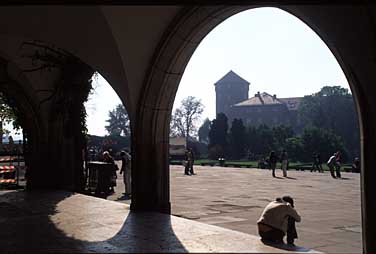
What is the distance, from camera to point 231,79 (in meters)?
108

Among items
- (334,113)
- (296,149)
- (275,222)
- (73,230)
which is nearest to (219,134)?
(296,149)

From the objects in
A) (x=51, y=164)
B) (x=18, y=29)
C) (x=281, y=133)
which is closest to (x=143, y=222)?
(x=18, y=29)

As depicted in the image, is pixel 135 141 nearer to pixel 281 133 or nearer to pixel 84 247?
pixel 84 247

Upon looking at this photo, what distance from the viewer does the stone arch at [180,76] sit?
16.7 ft

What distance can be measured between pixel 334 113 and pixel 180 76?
212ft

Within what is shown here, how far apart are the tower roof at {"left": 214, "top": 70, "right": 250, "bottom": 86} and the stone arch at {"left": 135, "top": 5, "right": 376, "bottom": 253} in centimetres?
9955

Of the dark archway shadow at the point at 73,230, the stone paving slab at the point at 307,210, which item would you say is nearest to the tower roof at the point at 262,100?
the stone paving slab at the point at 307,210

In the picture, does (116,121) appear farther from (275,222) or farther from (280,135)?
(275,222)

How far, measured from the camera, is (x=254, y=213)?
9.45 m

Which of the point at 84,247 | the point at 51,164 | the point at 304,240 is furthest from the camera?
the point at 51,164

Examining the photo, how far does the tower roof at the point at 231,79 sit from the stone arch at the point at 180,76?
9955 centimetres

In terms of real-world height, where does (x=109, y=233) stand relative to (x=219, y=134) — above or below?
below

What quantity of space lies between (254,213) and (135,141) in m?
3.07

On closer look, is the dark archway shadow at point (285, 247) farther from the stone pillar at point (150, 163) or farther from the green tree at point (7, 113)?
the green tree at point (7, 113)
